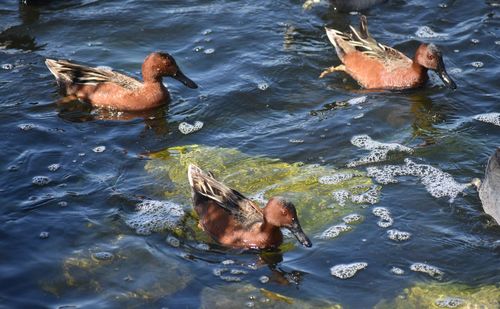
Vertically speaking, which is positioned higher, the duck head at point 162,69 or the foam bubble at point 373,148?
the duck head at point 162,69

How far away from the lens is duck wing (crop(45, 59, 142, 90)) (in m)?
10.8

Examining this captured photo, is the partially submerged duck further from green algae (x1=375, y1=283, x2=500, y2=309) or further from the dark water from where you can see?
green algae (x1=375, y1=283, x2=500, y2=309)

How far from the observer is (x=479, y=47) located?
11875 millimetres

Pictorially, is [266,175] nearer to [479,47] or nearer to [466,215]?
[466,215]

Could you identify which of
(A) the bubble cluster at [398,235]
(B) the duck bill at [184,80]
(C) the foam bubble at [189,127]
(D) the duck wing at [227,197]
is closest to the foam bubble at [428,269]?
(A) the bubble cluster at [398,235]

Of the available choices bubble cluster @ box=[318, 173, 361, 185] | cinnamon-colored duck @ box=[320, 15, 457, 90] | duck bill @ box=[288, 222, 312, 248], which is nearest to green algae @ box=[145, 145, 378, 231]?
bubble cluster @ box=[318, 173, 361, 185]

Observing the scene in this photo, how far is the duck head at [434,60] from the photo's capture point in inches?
417

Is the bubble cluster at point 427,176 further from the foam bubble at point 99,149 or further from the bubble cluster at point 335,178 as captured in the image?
the foam bubble at point 99,149

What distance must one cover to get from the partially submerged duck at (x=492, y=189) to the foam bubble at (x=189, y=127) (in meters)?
3.32

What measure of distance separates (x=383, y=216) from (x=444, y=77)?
2969 millimetres

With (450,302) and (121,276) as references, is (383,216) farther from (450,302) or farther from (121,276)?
(121,276)

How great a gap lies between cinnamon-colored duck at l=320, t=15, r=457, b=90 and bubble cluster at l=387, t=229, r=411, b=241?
306 cm

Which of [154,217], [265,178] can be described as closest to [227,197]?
[154,217]

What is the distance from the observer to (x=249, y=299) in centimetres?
714
